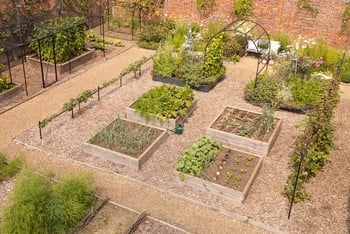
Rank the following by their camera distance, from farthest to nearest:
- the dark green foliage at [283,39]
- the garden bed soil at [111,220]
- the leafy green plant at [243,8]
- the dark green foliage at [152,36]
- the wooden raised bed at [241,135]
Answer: the leafy green plant at [243,8], the dark green foliage at [152,36], the dark green foliage at [283,39], the wooden raised bed at [241,135], the garden bed soil at [111,220]

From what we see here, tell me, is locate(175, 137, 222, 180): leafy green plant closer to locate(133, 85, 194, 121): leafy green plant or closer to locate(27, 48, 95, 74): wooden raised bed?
locate(133, 85, 194, 121): leafy green plant

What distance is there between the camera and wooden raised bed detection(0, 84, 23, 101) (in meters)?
11.4

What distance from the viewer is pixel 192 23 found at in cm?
1681

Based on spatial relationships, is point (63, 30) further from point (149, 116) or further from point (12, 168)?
point (12, 168)

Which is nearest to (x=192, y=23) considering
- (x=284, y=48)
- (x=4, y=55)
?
(x=284, y=48)

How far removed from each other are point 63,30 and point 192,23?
19.2 feet

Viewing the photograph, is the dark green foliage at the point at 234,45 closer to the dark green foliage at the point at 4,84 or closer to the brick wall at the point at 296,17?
the brick wall at the point at 296,17

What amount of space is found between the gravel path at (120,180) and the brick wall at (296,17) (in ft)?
17.0

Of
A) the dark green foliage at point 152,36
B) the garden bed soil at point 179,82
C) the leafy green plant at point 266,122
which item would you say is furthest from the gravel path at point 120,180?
the dark green foliage at point 152,36

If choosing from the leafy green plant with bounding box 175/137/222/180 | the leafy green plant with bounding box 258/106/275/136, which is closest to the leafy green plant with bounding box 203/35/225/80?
the leafy green plant with bounding box 258/106/275/136

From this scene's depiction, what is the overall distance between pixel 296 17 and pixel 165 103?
8.11 metres

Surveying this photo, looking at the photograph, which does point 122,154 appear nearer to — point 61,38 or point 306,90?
point 306,90

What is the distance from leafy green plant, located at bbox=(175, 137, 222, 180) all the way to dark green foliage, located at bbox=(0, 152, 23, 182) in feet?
10.6

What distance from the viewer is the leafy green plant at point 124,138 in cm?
894
